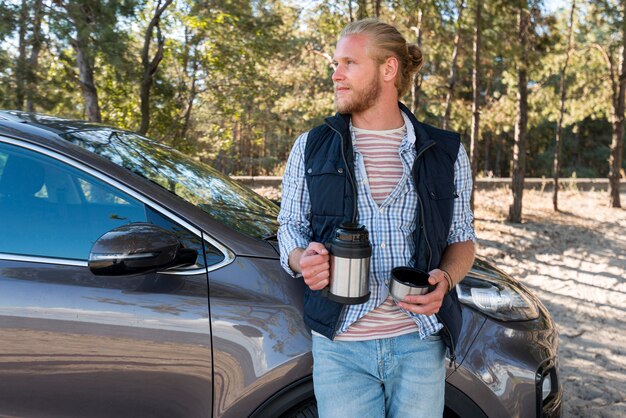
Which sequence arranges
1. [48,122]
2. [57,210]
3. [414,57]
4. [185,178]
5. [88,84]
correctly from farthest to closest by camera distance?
[88,84] → [185,178] → [48,122] → [57,210] → [414,57]

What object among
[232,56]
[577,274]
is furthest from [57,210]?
[577,274]

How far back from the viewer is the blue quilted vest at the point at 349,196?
5.87ft

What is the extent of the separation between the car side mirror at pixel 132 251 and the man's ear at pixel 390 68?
909mm

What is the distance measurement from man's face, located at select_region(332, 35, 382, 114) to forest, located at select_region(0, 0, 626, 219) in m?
4.35

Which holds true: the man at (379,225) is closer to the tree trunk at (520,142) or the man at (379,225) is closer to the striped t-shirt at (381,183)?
the striped t-shirt at (381,183)

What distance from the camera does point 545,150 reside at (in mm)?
36500

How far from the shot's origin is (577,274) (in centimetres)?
750

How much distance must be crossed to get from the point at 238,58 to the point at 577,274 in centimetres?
562

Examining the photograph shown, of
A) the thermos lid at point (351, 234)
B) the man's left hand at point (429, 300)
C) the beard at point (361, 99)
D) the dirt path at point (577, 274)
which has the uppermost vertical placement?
the beard at point (361, 99)

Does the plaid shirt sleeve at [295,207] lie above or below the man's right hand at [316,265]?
above

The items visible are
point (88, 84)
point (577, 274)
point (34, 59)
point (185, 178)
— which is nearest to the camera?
point (185, 178)

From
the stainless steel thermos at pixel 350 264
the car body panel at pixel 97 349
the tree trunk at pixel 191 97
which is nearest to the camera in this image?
the stainless steel thermos at pixel 350 264

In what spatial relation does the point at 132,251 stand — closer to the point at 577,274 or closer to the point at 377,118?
the point at 377,118

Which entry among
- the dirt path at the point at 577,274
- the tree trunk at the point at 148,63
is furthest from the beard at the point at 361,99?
the tree trunk at the point at 148,63
